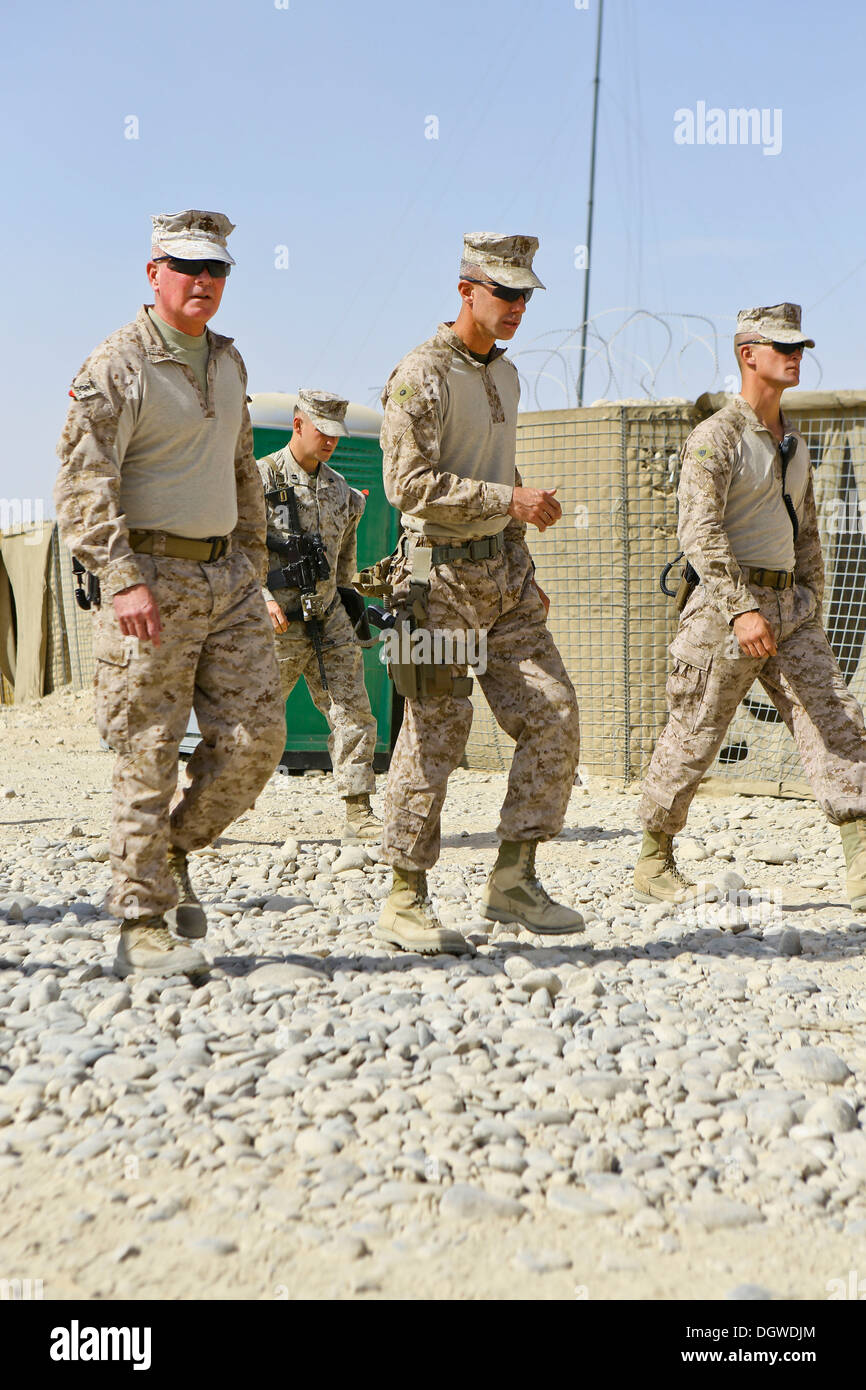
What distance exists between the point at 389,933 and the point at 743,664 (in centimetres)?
159

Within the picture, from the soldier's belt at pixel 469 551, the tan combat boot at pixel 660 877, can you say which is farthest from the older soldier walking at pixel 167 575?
the tan combat boot at pixel 660 877

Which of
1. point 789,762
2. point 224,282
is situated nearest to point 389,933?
point 224,282

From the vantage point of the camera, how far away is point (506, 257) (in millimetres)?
3828

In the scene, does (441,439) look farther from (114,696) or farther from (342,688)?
(342,688)

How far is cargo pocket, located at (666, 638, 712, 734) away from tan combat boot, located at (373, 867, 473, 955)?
48.7 inches

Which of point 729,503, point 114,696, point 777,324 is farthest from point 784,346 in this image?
point 114,696

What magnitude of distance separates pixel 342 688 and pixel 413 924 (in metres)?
2.70

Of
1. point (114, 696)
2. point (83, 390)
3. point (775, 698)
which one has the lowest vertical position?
point (775, 698)

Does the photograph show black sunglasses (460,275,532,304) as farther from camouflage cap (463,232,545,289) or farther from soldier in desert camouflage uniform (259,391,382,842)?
soldier in desert camouflage uniform (259,391,382,842)

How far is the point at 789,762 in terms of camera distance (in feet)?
25.9

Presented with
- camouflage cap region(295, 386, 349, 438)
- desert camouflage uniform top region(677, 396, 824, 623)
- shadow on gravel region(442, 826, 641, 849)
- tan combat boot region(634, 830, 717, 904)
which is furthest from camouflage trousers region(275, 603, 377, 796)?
desert camouflage uniform top region(677, 396, 824, 623)

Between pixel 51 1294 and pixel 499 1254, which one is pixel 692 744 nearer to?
pixel 499 1254

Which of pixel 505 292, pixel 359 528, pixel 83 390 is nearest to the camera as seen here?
pixel 83 390

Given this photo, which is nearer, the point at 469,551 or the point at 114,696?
the point at 114,696
